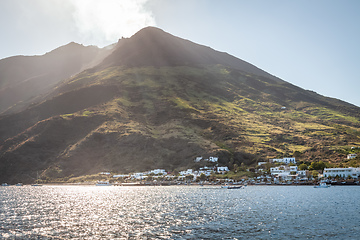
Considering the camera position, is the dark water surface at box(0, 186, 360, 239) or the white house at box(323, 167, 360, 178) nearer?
the dark water surface at box(0, 186, 360, 239)

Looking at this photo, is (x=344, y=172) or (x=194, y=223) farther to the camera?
(x=344, y=172)

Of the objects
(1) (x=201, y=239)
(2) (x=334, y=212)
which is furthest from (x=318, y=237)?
(2) (x=334, y=212)

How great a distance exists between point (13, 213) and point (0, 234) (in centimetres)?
2944

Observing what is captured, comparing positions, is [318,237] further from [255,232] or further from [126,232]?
[126,232]

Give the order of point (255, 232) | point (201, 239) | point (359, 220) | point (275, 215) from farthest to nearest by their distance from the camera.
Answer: point (275, 215), point (359, 220), point (255, 232), point (201, 239)

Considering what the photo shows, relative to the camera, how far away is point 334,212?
77.4m

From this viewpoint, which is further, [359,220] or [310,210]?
[310,210]

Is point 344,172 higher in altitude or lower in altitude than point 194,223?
lower

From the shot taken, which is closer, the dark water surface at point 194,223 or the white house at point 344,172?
the dark water surface at point 194,223

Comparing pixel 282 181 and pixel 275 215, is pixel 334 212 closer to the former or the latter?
pixel 275 215

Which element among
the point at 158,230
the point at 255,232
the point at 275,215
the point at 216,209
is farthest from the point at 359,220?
the point at 158,230

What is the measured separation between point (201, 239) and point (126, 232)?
45.6 ft

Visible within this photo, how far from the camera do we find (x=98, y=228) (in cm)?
6053

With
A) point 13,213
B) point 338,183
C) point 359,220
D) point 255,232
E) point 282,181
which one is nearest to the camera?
point 255,232
